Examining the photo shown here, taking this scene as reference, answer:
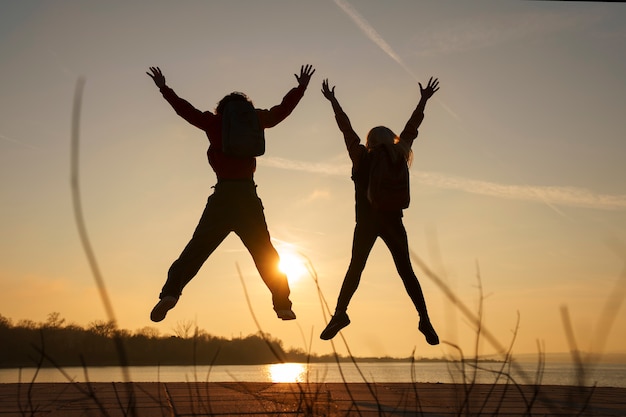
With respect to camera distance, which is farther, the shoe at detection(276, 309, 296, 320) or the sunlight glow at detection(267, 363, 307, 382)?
the shoe at detection(276, 309, 296, 320)

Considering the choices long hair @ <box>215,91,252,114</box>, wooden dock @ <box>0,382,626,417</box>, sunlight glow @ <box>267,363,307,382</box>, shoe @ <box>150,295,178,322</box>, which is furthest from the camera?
long hair @ <box>215,91,252,114</box>

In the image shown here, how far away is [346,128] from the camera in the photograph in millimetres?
6656

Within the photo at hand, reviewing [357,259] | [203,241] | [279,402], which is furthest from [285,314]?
[279,402]

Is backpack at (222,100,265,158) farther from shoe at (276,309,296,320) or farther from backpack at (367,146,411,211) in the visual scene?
shoe at (276,309,296,320)

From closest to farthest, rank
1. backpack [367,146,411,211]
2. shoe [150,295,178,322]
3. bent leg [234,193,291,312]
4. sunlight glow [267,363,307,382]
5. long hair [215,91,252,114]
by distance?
sunlight glow [267,363,307,382], shoe [150,295,178,322], backpack [367,146,411,211], bent leg [234,193,291,312], long hair [215,91,252,114]

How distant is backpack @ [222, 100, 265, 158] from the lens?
6.10 m

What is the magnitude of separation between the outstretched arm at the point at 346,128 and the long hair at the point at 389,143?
0.12 m

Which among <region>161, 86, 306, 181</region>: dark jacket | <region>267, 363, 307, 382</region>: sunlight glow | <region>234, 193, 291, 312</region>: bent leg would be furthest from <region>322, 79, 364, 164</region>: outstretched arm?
<region>267, 363, 307, 382</region>: sunlight glow

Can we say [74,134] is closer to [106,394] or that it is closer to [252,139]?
[106,394]

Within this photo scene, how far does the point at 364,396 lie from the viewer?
4.67 metres

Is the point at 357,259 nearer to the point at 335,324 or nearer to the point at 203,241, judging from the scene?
the point at 335,324

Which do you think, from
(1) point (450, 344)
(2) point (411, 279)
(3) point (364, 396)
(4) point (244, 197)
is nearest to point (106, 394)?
(3) point (364, 396)

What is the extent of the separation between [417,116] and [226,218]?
2.21m

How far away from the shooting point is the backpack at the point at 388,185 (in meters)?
6.22
